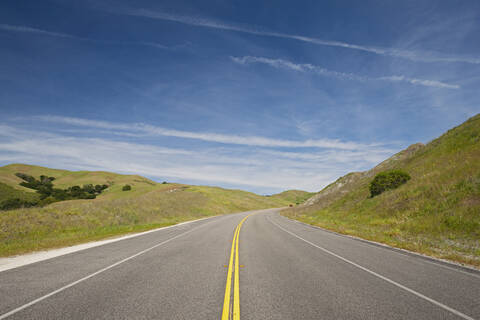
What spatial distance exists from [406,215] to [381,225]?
1945 mm

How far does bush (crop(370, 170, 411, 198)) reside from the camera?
2816 centimetres

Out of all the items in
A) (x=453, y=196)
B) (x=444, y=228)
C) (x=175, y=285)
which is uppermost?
(x=453, y=196)

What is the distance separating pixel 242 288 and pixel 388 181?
29.4m

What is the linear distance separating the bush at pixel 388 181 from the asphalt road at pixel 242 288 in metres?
22.0

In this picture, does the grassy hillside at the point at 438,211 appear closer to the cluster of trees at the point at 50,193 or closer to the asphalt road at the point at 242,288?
the asphalt road at the point at 242,288

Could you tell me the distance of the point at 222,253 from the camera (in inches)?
413

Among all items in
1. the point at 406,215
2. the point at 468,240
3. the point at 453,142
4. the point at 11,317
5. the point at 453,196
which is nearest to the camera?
the point at 11,317

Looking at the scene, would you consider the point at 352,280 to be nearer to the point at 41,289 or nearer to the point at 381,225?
the point at 41,289

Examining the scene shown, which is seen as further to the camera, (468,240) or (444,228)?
(444,228)

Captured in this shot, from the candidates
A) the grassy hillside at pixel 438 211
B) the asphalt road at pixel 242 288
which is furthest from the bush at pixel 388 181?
the asphalt road at pixel 242 288

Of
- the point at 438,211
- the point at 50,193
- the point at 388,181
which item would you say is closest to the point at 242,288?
the point at 438,211

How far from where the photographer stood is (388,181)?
2894 cm

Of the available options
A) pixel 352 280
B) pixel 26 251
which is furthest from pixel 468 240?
pixel 26 251

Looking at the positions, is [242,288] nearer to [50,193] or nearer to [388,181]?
[388,181]
